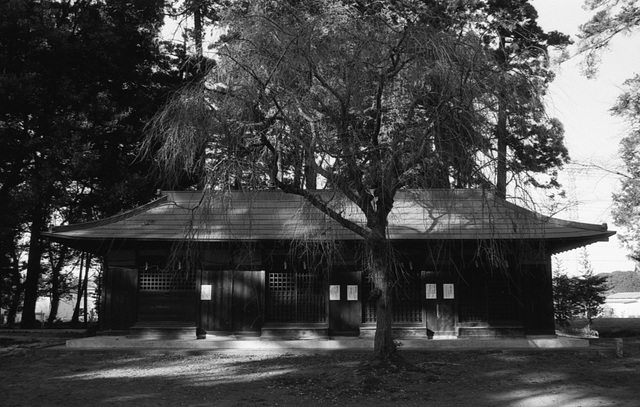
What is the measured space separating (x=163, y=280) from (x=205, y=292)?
1.24 metres

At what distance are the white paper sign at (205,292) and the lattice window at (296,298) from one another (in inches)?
62.4

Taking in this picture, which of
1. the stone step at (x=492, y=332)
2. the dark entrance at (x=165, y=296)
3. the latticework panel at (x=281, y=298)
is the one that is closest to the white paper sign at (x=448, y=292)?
the stone step at (x=492, y=332)

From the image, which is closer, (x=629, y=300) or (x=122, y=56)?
(x=122, y=56)

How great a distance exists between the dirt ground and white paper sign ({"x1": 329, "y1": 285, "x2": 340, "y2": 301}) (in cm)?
187

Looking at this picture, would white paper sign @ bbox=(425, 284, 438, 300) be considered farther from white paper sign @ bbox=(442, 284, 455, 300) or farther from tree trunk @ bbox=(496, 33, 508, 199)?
tree trunk @ bbox=(496, 33, 508, 199)

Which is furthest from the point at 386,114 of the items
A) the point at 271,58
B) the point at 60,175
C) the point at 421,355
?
the point at 60,175

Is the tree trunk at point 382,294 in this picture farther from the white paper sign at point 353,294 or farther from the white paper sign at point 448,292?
the white paper sign at point 448,292

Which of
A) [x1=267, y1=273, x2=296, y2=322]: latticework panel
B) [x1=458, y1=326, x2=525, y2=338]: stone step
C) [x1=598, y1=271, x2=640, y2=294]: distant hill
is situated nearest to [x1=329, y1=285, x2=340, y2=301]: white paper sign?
[x1=267, y1=273, x2=296, y2=322]: latticework panel

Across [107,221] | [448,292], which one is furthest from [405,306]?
[107,221]

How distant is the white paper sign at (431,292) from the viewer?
16.4m

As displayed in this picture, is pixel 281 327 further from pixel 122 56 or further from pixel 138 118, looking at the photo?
pixel 122 56

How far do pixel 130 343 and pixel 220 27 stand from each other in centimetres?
869

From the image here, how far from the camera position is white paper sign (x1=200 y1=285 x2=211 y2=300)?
54.2ft

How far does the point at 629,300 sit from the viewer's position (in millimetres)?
60969
